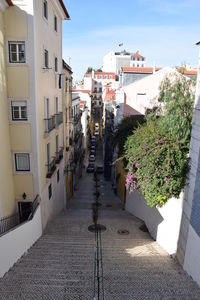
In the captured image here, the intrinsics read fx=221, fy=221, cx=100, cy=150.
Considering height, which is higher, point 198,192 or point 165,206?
point 198,192

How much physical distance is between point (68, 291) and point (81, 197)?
18.5 metres

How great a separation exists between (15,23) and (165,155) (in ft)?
30.2

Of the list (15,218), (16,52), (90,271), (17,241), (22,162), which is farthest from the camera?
(15,218)

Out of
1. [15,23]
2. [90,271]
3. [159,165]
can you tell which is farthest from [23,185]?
[15,23]

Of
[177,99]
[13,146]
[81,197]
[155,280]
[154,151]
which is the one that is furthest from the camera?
[81,197]

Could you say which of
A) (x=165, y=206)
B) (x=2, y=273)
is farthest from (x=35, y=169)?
(x=165, y=206)

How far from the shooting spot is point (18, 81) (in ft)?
35.9

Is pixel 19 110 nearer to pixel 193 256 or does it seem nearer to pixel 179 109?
pixel 179 109

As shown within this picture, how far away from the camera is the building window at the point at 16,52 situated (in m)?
10.6

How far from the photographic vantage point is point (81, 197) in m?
25.6

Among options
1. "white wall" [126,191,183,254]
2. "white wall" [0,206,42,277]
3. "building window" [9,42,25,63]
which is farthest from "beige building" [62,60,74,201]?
"white wall" [126,191,183,254]

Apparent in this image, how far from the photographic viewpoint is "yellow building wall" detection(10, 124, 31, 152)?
454 inches

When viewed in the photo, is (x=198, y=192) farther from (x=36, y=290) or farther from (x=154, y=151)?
(x=36, y=290)

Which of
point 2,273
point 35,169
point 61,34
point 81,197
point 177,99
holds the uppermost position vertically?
point 61,34
